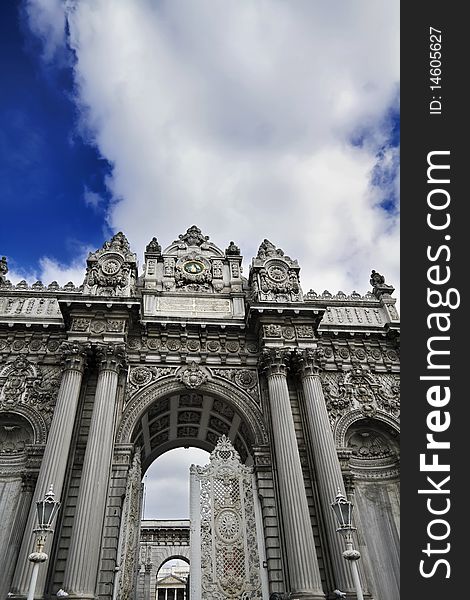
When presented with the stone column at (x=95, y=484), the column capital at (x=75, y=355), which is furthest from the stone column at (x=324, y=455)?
the column capital at (x=75, y=355)

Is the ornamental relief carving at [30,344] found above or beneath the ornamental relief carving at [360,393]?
above

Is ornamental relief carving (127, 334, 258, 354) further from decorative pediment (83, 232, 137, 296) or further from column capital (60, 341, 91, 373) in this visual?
decorative pediment (83, 232, 137, 296)

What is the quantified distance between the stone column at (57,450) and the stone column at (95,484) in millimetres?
632

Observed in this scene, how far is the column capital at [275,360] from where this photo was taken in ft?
55.5

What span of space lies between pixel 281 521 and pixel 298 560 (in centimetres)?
137

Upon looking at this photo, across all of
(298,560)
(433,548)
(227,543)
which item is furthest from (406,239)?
(227,543)

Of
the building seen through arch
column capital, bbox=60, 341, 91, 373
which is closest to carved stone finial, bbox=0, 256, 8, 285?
the building seen through arch

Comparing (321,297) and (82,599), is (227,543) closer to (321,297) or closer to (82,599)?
(82,599)

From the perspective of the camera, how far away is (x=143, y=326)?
17.9 meters

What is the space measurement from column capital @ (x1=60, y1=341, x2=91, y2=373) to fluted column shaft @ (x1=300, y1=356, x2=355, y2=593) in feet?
25.9

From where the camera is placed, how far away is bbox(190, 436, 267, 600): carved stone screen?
1361cm

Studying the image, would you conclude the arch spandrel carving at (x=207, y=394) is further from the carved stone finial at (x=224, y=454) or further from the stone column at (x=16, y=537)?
the stone column at (x=16, y=537)

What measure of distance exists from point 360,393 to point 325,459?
3923mm

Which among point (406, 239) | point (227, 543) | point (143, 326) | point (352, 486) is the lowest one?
point (227, 543)
